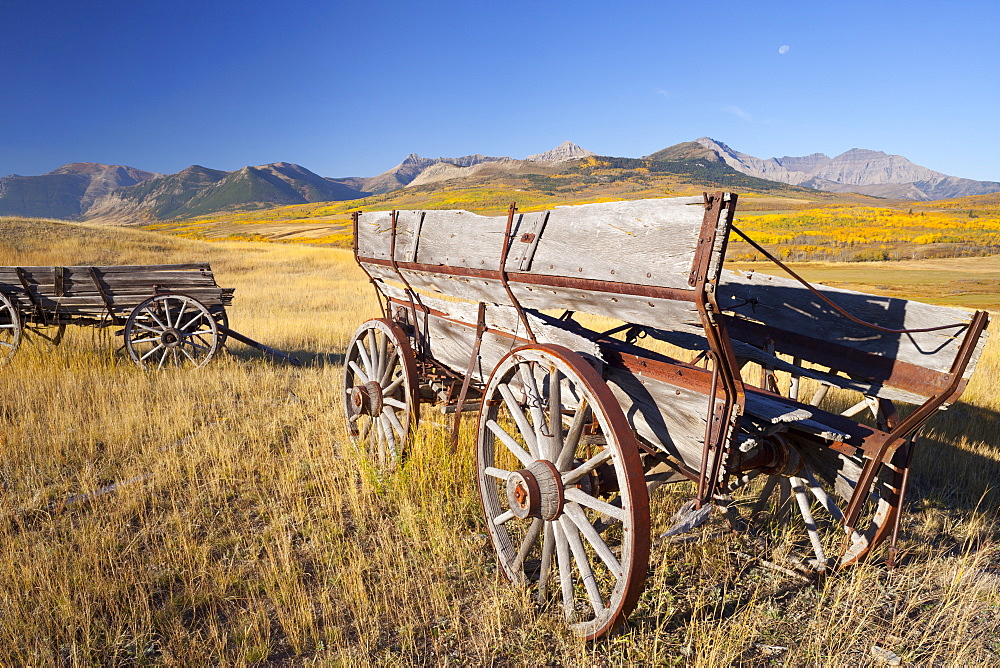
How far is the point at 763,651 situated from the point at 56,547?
12.1ft

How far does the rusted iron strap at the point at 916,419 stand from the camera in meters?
2.31

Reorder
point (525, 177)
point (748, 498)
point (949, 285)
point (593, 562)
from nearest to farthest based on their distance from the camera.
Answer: point (593, 562) < point (748, 498) < point (949, 285) < point (525, 177)

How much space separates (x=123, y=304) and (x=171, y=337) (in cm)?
77

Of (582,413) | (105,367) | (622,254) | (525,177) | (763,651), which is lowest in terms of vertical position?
(763,651)

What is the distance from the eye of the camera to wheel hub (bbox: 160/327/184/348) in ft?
22.7

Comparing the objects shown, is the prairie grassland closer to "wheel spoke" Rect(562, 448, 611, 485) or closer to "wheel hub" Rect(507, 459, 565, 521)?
"wheel hub" Rect(507, 459, 565, 521)

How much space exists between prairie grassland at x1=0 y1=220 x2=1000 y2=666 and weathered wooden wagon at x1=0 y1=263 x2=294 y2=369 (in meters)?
1.87

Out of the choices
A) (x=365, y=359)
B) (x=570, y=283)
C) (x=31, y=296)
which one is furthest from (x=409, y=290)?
(x=31, y=296)

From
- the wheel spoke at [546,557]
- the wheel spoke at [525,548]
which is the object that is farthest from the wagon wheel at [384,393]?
the wheel spoke at [546,557]

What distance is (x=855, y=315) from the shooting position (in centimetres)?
295

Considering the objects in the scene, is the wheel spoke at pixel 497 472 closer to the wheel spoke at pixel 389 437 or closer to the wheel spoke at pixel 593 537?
the wheel spoke at pixel 593 537

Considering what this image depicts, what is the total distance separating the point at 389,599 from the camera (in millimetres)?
2658

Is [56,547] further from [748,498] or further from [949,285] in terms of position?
[949,285]

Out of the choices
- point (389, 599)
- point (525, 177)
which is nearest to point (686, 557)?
point (389, 599)
